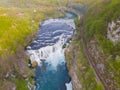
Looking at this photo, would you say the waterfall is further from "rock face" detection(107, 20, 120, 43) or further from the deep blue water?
"rock face" detection(107, 20, 120, 43)

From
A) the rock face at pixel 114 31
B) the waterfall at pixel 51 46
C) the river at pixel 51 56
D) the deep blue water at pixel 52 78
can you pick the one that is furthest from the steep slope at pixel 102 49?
the waterfall at pixel 51 46

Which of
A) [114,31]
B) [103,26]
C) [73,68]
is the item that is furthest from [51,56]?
[114,31]

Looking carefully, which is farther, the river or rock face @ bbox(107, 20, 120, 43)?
the river

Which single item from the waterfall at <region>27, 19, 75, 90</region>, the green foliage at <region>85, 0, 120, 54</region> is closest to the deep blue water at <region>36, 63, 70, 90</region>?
the waterfall at <region>27, 19, 75, 90</region>

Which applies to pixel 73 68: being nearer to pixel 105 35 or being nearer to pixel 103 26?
pixel 105 35

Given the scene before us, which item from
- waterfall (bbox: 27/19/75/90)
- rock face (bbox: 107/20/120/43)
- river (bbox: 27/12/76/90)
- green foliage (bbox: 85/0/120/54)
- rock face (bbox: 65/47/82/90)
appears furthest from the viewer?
waterfall (bbox: 27/19/75/90)

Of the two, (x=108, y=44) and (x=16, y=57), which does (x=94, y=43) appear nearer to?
(x=108, y=44)
